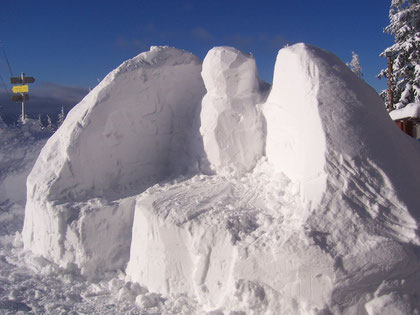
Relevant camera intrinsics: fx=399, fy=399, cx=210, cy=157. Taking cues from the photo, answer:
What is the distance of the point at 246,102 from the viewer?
589cm

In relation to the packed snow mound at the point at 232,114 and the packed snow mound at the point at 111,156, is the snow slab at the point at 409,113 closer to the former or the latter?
the packed snow mound at the point at 232,114

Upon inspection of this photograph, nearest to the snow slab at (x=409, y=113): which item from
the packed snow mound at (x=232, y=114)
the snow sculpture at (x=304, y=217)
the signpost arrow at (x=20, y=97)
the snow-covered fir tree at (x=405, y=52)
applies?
the snow-covered fir tree at (x=405, y=52)

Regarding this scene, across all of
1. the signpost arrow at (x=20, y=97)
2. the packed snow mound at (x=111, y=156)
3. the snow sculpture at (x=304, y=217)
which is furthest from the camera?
the signpost arrow at (x=20, y=97)

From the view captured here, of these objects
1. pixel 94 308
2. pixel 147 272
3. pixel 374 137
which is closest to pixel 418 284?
pixel 374 137

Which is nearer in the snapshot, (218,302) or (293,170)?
(218,302)

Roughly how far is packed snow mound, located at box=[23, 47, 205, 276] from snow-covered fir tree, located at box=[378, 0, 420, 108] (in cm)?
999

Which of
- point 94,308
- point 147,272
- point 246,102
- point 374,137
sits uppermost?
point 246,102

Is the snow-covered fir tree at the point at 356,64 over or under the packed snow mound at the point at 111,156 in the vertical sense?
over

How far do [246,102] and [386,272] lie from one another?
124 inches

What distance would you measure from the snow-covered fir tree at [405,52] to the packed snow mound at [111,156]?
32.8 ft

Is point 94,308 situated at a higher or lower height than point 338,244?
lower

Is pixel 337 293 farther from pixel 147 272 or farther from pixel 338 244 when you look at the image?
pixel 147 272

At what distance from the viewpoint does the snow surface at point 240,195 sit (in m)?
3.64

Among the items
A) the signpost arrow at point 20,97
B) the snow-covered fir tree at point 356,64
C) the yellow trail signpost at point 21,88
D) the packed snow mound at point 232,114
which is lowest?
the packed snow mound at point 232,114
